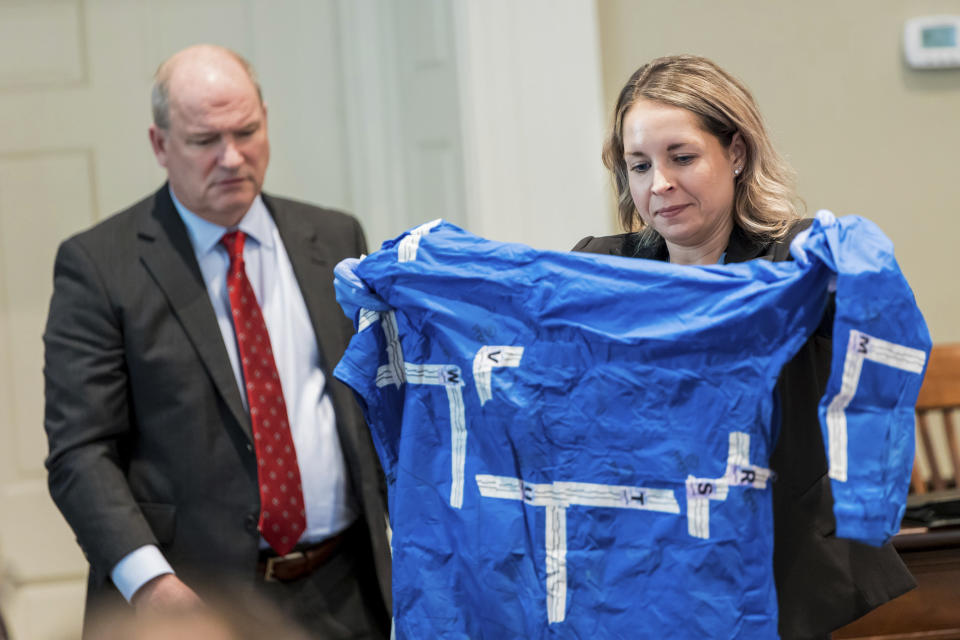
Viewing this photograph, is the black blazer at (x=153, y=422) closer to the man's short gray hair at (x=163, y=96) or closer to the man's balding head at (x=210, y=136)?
the man's balding head at (x=210, y=136)

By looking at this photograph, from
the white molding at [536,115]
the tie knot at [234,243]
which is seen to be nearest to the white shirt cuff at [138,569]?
the tie knot at [234,243]

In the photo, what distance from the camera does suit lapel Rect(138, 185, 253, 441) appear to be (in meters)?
1.80

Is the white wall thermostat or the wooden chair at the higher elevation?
the white wall thermostat

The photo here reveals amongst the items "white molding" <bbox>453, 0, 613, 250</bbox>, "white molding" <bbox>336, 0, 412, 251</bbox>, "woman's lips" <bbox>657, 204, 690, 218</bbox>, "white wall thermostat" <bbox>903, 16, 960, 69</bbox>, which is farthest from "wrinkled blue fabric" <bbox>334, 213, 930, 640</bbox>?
"white wall thermostat" <bbox>903, 16, 960, 69</bbox>

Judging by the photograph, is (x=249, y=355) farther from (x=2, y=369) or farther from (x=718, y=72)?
(x=2, y=369)

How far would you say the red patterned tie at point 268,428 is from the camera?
70.0 inches

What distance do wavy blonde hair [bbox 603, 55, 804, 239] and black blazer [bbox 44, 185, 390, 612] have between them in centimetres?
79

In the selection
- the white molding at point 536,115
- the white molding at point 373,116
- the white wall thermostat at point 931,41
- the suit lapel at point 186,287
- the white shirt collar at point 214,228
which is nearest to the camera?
the suit lapel at point 186,287

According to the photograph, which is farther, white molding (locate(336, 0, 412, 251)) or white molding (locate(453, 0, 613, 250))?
white molding (locate(336, 0, 412, 251))

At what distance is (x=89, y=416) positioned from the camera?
1.75 m

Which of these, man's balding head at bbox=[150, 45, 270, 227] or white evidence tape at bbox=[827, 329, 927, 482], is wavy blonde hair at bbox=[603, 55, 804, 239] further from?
man's balding head at bbox=[150, 45, 270, 227]

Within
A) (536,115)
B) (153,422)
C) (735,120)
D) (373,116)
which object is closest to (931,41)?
(536,115)

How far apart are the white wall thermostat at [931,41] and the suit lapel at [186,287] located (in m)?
1.86

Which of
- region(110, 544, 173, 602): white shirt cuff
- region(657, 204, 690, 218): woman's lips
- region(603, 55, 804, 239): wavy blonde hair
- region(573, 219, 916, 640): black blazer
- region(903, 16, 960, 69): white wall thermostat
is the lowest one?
region(110, 544, 173, 602): white shirt cuff
